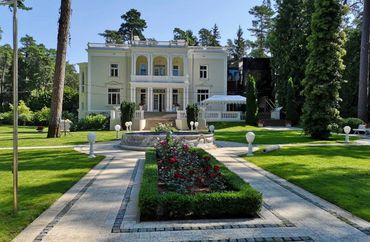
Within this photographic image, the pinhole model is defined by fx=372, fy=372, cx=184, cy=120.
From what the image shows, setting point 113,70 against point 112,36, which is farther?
point 112,36

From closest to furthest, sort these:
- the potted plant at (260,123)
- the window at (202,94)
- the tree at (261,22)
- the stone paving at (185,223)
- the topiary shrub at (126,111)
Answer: the stone paving at (185,223)
the topiary shrub at (126,111)
the potted plant at (260,123)
the window at (202,94)
the tree at (261,22)

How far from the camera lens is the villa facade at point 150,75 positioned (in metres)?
40.1

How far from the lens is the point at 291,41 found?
4191 centimetres

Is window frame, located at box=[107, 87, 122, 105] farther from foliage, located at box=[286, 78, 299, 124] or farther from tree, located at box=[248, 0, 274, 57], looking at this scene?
tree, located at box=[248, 0, 274, 57]

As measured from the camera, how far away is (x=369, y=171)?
10.9 metres

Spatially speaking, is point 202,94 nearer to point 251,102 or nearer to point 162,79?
point 162,79

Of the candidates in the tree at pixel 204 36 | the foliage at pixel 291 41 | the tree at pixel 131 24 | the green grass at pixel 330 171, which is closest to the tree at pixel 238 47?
the tree at pixel 204 36

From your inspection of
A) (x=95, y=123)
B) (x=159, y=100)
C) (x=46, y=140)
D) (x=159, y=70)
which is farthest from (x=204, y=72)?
(x=46, y=140)

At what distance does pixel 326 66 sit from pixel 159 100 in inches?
907

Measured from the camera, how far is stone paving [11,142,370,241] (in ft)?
17.3

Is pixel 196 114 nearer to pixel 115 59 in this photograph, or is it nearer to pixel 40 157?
pixel 115 59

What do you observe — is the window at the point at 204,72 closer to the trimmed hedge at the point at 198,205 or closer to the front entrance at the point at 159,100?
the front entrance at the point at 159,100

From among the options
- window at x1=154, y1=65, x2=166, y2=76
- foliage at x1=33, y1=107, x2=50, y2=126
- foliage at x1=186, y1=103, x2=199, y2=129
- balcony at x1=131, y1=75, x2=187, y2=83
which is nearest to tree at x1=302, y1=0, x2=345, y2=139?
foliage at x1=186, y1=103, x2=199, y2=129

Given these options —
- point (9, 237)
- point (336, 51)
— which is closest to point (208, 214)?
point (9, 237)
